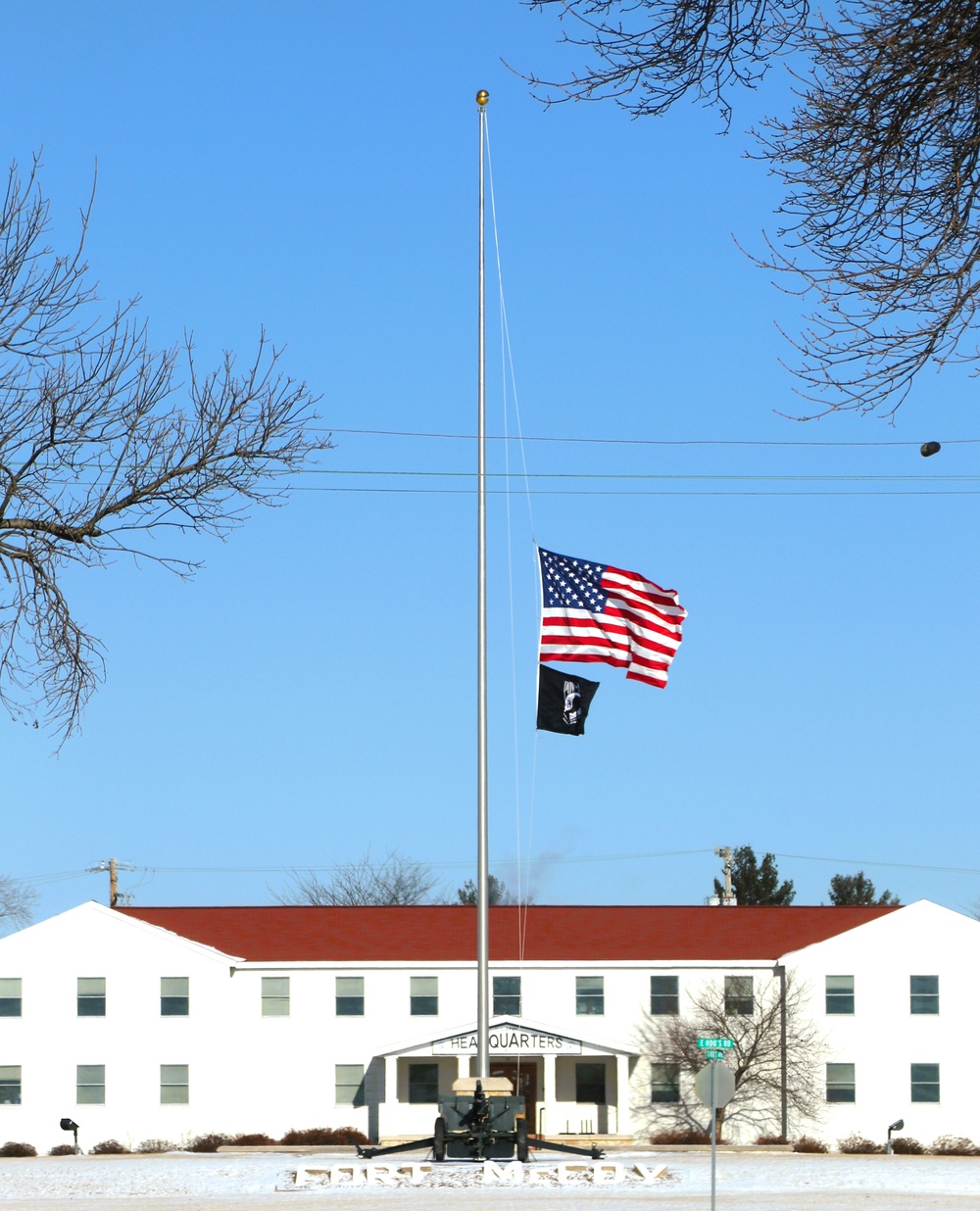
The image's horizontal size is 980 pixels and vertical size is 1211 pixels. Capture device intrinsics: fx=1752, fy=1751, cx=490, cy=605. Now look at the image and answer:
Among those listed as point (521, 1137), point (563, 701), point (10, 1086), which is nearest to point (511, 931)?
point (10, 1086)

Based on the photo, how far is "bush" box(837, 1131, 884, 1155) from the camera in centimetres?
4794

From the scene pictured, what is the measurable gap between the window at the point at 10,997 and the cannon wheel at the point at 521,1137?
23916mm

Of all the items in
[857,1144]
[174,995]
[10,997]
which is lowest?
[857,1144]

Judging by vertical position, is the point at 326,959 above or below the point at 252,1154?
above

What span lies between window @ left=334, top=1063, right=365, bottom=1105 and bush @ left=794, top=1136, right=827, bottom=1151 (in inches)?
478

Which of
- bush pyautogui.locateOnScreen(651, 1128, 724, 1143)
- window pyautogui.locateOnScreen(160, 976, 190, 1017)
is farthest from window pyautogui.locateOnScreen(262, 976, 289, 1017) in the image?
bush pyautogui.locateOnScreen(651, 1128, 724, 1143)

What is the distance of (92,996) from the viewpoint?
166ft

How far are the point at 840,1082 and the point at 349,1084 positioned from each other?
13.9 metres

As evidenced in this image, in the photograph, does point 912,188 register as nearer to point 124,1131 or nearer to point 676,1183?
point 676,1183

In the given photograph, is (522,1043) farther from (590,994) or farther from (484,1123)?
(484,1123)

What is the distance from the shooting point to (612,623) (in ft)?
95.8

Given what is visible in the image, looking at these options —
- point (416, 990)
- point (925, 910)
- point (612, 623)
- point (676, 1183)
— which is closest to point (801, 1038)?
point (925, 910)

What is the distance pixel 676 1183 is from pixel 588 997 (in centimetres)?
1931

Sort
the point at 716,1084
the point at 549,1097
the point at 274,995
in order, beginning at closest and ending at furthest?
the point at 716,1084, the point at 549,1097, the point at 274,995
